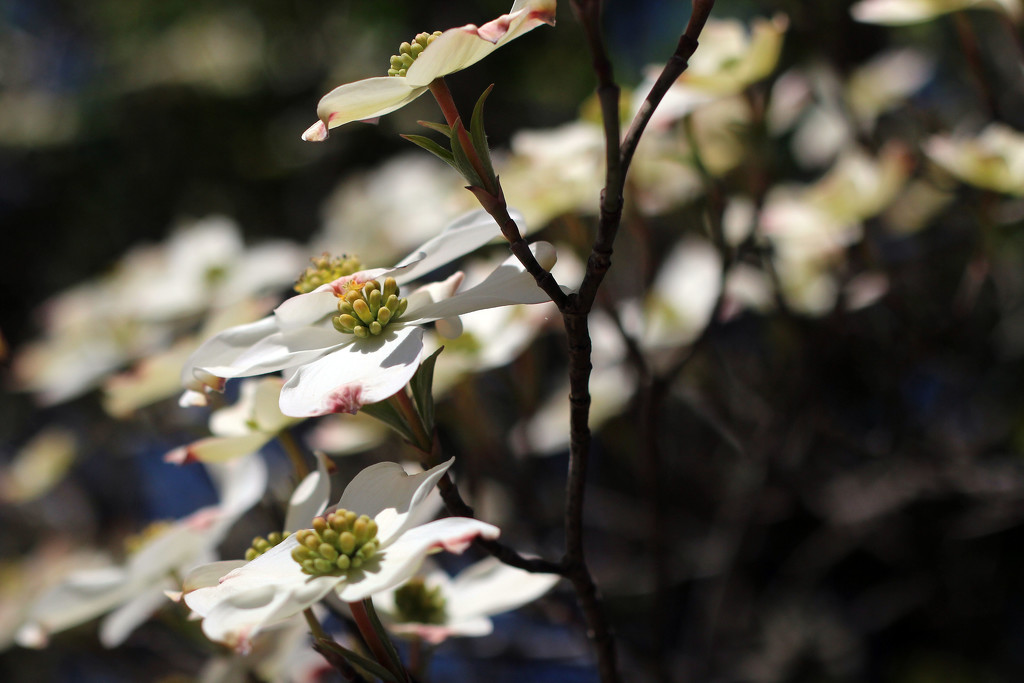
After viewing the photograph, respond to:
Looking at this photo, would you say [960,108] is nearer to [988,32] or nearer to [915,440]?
[988,32]

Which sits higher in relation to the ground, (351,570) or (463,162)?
(463,162)

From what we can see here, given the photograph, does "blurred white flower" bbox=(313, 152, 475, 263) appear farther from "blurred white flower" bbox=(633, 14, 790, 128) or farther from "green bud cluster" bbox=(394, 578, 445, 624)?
"green bud cluster" bbox=(394, 578, 445, 624)

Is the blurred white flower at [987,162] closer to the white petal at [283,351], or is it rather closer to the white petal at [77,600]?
the white petal at [283,351]

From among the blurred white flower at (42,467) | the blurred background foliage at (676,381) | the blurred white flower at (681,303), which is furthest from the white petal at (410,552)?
the blurred white flower at (42,467)

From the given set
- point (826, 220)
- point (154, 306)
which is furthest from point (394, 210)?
point (826, 220)

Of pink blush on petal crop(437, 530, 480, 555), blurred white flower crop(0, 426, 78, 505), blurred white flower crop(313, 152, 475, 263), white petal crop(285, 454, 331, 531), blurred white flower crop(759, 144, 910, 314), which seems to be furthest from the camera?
blurred white flower crop(0, 426, 78, 505)

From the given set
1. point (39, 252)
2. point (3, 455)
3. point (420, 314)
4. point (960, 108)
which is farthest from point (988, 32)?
point (39, 252)

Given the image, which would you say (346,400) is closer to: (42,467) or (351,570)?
(351,570)

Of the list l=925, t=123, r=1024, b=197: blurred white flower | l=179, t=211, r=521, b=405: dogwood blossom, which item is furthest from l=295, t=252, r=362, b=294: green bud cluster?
l=925, t=123, r=1024, b=197: blurred white flower
